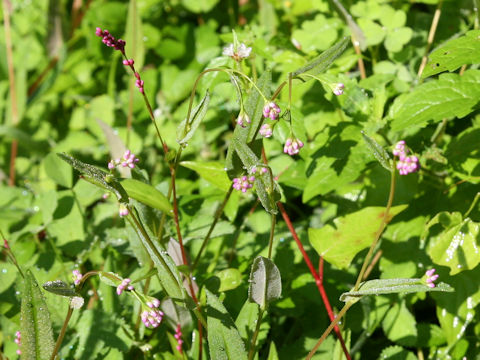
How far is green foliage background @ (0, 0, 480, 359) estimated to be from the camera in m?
1.32

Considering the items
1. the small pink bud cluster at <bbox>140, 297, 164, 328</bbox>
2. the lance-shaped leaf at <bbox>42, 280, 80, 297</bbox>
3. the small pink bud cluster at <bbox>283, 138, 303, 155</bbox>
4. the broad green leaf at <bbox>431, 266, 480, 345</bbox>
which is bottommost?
the broad green leaf at <bbox>431, 266, 480, 345</bbox>

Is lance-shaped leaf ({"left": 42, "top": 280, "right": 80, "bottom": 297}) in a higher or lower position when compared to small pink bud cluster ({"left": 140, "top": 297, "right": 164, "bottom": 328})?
higher

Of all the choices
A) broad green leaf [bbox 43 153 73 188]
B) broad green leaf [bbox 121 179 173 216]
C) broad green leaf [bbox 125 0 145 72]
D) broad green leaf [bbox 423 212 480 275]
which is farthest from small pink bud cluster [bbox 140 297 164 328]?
broad green leaf [bbox 125 0 145 72]

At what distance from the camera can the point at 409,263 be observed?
1.47 meters

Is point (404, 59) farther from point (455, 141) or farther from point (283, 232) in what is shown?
point (283, 232)

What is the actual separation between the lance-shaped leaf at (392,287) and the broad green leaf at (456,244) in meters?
0.25

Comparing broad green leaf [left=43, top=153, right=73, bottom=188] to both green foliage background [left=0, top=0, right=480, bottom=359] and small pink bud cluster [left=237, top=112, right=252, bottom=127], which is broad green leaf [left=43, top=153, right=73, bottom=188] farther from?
small pink bud cluster [left=237, top=112, right=252, bottom=127]

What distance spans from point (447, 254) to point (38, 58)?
2.03 metres

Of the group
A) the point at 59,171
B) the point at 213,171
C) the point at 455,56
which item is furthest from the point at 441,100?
the point at 59,171

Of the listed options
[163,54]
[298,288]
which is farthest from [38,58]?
[298,288]

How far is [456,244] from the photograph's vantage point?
1288 millimetres

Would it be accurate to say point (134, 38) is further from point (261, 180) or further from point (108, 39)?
point (261, 180)

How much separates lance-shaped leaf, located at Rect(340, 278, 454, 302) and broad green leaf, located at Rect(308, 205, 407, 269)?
199mm

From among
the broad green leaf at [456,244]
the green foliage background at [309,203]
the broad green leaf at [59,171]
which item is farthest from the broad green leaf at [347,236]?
the broad green leaf at [59,171]
